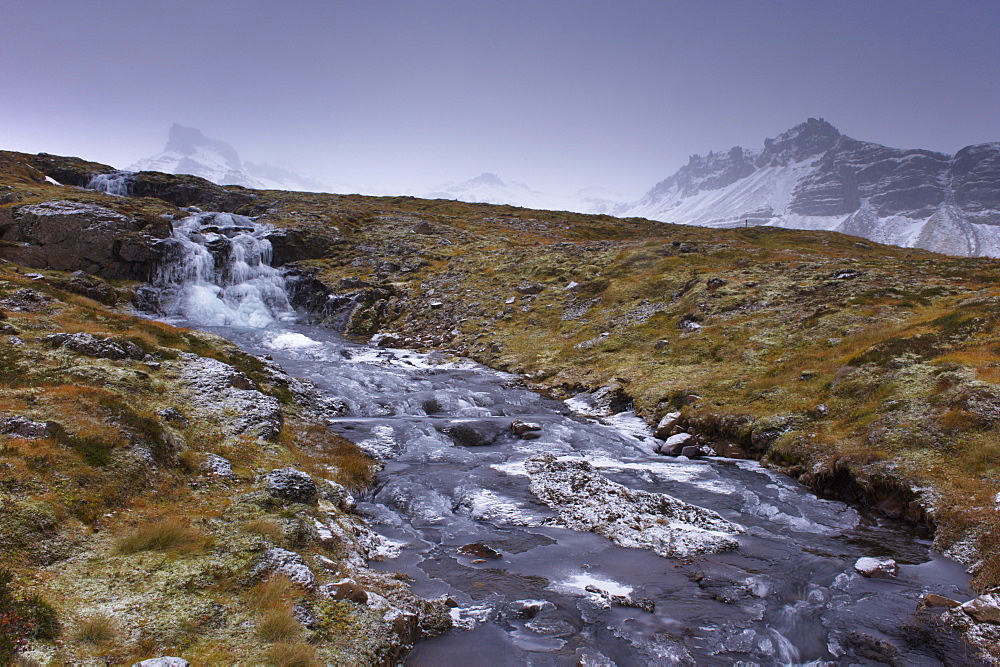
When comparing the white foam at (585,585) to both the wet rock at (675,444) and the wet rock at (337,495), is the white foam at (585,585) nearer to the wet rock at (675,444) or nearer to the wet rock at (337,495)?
the wet rock at (337,495)

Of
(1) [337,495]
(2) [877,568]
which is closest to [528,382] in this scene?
(1) [337,495]

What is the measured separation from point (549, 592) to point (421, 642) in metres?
2.93

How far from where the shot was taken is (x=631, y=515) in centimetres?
1308

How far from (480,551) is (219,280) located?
53.1m

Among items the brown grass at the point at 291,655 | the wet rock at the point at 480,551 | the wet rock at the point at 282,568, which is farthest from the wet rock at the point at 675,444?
the brown grass at the point at 291,655

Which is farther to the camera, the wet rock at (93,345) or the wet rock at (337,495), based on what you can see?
the wet rock at (93,345)

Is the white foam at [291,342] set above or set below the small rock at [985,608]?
below

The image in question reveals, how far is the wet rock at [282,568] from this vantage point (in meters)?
7.82

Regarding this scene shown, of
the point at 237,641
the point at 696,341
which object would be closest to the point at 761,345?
the point at 696,341

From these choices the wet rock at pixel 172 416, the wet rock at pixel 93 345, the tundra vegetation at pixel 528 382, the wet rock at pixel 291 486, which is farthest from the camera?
the wet rock at pixel 93 345

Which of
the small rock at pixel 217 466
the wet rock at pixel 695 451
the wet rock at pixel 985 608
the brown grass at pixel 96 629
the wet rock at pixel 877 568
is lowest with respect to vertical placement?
the wet rock at pixel 695 451

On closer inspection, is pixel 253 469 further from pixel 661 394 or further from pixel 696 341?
pixel 696 341

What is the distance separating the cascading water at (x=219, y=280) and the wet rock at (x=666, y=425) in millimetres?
39828

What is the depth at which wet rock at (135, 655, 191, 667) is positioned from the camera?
5.39 meters
